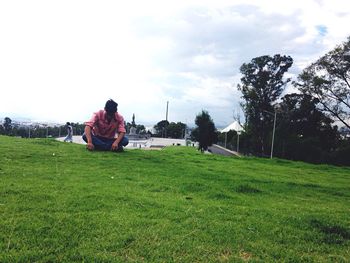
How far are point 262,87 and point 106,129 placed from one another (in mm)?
30492

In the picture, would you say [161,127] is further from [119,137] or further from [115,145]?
[115,145]

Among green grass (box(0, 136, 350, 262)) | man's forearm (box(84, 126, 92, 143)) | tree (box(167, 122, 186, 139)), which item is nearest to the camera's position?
green grass (box(0, 136, 350, 262))

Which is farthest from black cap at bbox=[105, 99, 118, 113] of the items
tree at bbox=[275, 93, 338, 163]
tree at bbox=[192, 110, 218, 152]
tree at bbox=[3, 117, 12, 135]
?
tree at bbox=[275, 93, 338, 163]

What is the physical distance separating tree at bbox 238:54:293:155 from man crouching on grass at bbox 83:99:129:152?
95.1 ft

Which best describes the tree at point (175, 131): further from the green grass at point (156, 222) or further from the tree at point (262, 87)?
the green grass at point (156, 222)

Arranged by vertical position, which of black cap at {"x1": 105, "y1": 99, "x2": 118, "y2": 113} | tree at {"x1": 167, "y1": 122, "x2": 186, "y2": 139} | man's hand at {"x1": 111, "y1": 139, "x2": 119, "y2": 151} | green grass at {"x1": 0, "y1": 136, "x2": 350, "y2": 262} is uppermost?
tree at {"x1": 167, "y1": 122, "x2": 186, "y2": 139}

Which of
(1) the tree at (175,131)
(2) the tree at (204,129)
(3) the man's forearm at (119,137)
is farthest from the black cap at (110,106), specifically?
(1) the tree at (175,131)

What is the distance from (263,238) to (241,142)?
45.1 metres

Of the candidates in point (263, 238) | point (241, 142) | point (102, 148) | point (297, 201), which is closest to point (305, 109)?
point (241, 142)

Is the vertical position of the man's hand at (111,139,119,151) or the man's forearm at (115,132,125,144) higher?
the man's forearm at (115,132,125,144)

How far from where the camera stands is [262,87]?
38281mm

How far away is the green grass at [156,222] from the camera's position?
275cm

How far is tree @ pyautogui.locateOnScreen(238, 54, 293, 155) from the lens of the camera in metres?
38.0

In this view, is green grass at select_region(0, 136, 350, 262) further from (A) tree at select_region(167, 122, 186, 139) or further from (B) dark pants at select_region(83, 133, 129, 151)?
(A) tree at select_region(167, 122, 186, 139)
